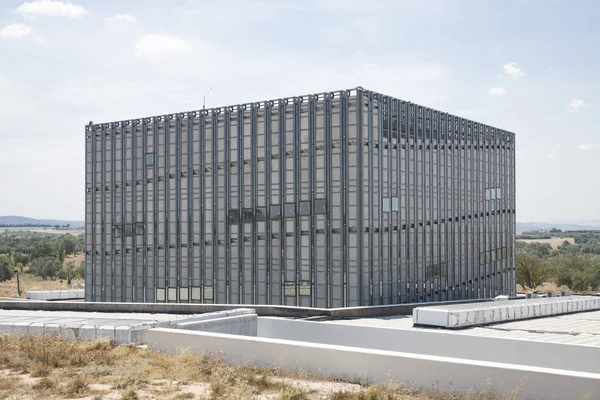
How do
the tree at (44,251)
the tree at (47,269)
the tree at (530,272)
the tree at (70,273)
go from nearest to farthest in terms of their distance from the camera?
the tree at (530,272)
the tree at (70,273)
the tree at (47,269)
the tree at (44,251)

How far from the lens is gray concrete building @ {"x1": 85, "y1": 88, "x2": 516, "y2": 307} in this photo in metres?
45.6

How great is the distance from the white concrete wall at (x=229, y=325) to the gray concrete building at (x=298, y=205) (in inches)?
603

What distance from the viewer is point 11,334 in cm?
2588

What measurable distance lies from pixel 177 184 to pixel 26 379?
3682cm

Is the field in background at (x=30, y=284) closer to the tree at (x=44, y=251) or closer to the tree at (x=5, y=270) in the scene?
the tree at (x=5, y=270)

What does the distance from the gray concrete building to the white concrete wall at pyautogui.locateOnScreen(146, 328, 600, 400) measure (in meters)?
24.3

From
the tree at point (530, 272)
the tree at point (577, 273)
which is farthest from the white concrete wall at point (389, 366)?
the tree at point (577, 273)

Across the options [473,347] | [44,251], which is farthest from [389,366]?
[44,251]

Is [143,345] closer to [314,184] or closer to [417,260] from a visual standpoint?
[314,184]

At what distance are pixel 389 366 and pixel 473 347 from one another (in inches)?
301

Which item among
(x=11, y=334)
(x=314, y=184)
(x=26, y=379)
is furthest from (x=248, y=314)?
(x=314, y=184)

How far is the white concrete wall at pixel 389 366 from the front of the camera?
15188mm

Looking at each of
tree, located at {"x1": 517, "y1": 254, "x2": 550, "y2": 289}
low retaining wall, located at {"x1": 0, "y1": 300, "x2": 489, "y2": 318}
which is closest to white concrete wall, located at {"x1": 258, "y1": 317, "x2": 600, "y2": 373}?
low retaining wall, located at {"x1": 0, "y1": 300, "x2": 489, "y2": 318}

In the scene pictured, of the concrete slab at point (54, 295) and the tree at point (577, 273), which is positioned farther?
the tree at point (577, 273)
